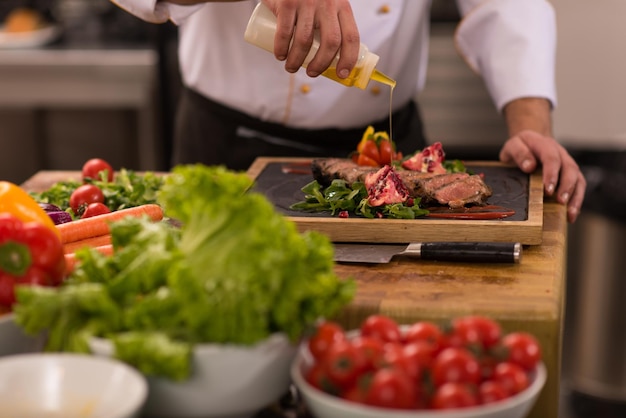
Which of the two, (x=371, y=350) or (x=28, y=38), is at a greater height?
(x=371, y=350)

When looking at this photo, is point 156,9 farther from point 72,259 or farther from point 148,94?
point 148,94

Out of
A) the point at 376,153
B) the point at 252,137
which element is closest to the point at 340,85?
the point at 252,137

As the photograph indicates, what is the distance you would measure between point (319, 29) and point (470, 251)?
531mm

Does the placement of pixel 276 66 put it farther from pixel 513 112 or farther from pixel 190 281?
pixel 190 281

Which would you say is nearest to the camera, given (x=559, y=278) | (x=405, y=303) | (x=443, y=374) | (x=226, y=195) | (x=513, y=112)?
(x=443, y=374)

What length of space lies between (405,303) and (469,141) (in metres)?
2.89

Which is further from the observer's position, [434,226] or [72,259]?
[434,226]

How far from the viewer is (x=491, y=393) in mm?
1170

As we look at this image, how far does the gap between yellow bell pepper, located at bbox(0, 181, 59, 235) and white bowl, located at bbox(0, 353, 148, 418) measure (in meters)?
0.39

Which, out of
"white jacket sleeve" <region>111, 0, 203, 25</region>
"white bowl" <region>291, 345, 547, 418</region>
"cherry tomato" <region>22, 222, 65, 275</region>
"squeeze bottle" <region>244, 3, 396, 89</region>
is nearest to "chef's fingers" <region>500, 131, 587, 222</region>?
"squeeze bottle" <region>244, 3, 396, 89</region>

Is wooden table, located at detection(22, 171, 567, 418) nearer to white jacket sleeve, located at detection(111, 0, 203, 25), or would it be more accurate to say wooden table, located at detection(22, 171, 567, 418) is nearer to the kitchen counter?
A: white jacket sleeve, located at detection(111, 0, 203, 25)

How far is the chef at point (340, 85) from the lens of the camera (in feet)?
8.51

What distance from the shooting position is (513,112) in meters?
2.58

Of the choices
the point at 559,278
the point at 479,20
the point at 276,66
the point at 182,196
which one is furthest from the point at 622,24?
the point at 182,196
